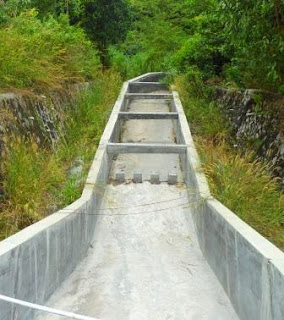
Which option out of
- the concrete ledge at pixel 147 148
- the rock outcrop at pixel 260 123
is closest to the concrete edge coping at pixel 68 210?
the concrete ledge at pixel 147 148

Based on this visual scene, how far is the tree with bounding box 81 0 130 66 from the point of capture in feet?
57.5

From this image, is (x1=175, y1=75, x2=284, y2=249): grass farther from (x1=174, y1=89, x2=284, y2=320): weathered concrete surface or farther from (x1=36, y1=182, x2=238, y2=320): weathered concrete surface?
(x1=36, y1=182, x2=238, y2=320): weathered concrete surface

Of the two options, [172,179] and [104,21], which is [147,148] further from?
[104,21]

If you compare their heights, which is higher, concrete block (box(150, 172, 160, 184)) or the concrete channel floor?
concrete block (box(150, 172, 160, 184))

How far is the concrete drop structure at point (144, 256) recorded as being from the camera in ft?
12.0

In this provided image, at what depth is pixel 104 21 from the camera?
1800cm

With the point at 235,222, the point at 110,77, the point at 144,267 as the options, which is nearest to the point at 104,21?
the point at 110,77

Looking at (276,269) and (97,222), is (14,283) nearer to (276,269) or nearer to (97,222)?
(276,269)

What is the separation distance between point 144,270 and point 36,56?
16.4ft

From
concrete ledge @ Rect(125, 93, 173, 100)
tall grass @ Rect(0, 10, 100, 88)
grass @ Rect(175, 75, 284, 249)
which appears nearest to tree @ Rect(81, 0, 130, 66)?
concrete ledge @ Rect(125, 93, 173, 100)

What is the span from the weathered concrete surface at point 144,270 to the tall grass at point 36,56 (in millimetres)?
2507

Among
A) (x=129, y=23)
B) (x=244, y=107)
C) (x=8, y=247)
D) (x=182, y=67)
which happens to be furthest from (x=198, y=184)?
(x=129, y=23)

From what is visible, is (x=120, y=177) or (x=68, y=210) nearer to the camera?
(x=68, y=210)

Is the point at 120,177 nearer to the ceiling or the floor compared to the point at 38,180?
nearer to the floor
